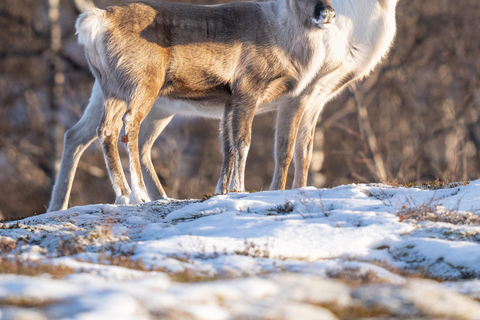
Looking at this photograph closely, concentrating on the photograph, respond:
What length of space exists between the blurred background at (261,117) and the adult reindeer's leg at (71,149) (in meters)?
8.61

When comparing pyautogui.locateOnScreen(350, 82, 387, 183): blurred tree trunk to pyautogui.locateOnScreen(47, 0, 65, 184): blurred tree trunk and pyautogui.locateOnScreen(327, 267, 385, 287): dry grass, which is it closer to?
pyautogui.locateOnScreen(47, 0, 65, 184): blurred tree trunk

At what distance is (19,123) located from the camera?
19375mm

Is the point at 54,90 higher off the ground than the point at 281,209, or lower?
higher

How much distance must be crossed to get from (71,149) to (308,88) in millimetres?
3146

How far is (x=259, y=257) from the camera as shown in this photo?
14.5 ft

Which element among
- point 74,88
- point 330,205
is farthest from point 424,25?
point 330,205

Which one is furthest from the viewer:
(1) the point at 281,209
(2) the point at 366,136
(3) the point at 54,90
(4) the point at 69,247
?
(2) the point at 366,136

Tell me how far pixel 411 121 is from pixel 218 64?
48.5 ft

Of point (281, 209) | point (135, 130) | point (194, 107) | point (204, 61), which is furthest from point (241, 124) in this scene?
point (281, 209)

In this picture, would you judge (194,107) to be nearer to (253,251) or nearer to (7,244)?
(7,244)

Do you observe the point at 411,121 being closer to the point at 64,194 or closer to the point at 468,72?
the point at 468,72

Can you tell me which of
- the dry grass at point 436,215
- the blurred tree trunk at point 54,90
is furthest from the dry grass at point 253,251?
the blurred tree trunk at point 54,90

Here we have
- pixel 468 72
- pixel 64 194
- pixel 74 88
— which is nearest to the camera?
pixel 64 194

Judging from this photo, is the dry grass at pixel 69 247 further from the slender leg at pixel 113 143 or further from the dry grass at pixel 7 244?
the slender leg at pixel 113 143
